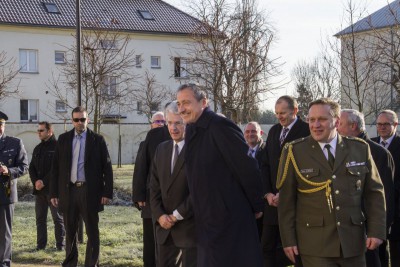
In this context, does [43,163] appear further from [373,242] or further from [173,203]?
[373,242]

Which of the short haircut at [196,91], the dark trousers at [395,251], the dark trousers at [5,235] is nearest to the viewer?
the short haircut at [196,91]

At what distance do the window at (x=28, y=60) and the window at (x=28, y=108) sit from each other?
229 cm

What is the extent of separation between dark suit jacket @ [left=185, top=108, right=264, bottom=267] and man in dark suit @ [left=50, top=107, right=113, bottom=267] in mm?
3662

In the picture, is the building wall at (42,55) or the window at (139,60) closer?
the building wall at (42,55)

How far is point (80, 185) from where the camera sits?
9.06m

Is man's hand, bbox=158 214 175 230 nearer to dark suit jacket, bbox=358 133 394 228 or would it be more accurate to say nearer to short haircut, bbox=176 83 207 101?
short haircut, bbox=176 83 207 101

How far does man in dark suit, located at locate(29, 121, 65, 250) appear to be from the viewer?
37.0 feet

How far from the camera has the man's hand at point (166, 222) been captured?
20.6 feet

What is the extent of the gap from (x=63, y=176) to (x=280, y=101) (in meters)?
3.44

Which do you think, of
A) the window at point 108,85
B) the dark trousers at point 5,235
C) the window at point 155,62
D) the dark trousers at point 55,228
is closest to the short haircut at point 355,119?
the dark trousers at point 5,235

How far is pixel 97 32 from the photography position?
88.7 ft

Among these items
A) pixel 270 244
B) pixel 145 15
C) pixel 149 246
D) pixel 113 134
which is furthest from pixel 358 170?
pixel 145 15

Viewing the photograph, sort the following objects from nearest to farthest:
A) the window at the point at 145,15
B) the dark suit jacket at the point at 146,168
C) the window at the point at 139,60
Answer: the dark suit jacket at the point at 146,168, the window at the point at 139,60, the window at the point at 145,15

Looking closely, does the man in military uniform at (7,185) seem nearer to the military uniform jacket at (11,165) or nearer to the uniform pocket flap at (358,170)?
the military uniform jacket at (11,165)
